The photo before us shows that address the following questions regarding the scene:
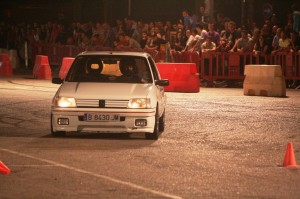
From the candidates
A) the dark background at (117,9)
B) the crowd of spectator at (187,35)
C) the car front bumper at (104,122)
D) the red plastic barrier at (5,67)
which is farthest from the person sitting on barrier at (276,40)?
the car front bumper at (104,122)

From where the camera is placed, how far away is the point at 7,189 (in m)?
8.88

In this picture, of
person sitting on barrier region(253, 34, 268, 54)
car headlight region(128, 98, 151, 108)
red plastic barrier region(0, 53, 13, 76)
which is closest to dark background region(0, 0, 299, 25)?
red plastic barrier region(0, 53, 13, 76)

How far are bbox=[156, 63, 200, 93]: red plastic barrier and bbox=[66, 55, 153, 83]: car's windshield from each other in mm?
10543

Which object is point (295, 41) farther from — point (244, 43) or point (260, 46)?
point (244, 43)

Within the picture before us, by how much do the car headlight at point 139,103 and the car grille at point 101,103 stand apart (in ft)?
0.27

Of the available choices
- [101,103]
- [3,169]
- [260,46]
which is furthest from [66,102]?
[260,46]

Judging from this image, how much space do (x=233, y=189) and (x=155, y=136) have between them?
179 inches

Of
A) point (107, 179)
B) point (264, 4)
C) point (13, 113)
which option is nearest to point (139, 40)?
point (264, 4)

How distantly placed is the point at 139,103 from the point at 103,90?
2.04 ft

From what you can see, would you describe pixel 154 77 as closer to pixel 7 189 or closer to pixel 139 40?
pixel 7 189

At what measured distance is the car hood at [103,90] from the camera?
13133 millimetres

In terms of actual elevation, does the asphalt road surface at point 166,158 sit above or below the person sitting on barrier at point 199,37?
below

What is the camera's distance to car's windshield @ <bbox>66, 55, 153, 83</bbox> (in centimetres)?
1408

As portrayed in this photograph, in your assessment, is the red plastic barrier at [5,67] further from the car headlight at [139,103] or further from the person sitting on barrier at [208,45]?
the car headlight at [139,103]
